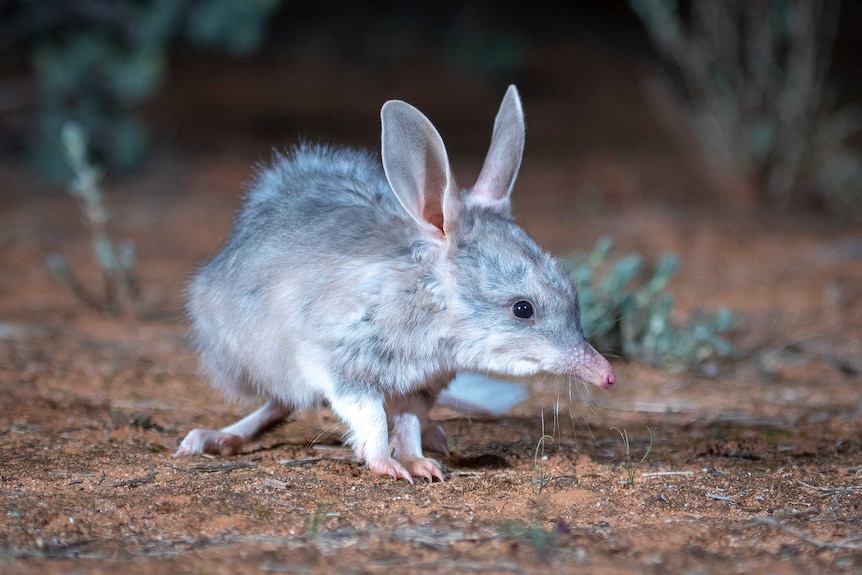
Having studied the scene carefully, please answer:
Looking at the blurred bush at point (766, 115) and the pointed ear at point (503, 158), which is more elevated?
the blurred bush at point (766, 115)

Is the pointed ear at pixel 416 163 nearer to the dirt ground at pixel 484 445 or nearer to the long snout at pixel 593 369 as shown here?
the long snout at pixel 593 369

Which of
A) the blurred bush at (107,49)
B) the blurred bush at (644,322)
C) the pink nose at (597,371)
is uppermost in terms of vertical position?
the blurred bush at (107,49)

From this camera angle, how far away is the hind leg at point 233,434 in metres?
4.10

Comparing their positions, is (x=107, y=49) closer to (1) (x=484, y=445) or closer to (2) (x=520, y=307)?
(1) (x=484, y=445)

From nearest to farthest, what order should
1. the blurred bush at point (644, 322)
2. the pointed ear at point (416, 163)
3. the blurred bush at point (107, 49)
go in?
the pointed ear at point (416, 163)
the blurred bush at point (644, 322)
the blurred bush at point (107, 49)

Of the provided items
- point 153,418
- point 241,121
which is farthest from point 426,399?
point 241,121

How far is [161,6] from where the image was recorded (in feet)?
28.1

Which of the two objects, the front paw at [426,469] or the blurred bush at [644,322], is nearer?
the front paw at [426,469]

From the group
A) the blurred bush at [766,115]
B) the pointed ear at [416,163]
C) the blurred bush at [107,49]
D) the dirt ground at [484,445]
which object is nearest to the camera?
the dirt ground at [484,445]

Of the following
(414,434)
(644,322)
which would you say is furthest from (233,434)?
(644,322)

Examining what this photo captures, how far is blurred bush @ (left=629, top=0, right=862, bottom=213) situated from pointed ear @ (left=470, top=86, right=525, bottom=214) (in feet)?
16.5

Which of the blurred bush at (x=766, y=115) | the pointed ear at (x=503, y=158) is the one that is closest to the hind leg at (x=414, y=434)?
the pointed ear at (x=503, y=158)

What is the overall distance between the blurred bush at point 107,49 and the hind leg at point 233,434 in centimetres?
463

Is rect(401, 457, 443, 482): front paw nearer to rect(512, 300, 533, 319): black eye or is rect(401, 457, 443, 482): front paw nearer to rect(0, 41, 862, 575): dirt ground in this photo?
rect(0, 41, 862, 575): dirt ground
